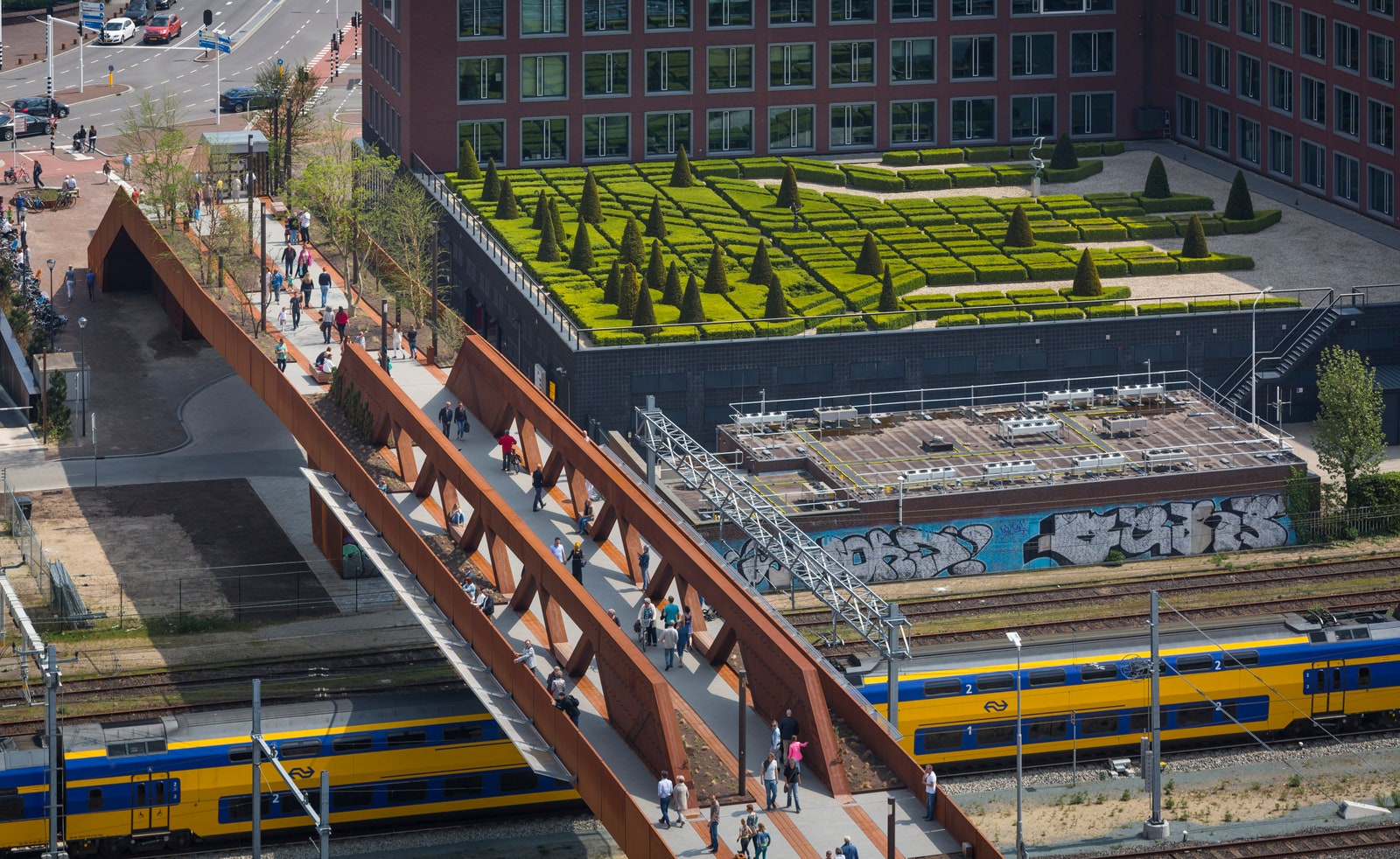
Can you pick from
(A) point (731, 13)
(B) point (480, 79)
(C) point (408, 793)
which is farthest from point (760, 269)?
(C) point (408, 793)

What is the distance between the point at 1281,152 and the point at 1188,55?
9868 mm

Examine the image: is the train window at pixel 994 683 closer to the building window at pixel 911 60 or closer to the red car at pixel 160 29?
the building window at pixel 911 60

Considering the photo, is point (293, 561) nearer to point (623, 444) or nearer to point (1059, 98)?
point (623, 444)

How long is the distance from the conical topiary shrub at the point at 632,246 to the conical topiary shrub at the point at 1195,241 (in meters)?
24.8

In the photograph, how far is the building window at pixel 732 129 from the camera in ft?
433

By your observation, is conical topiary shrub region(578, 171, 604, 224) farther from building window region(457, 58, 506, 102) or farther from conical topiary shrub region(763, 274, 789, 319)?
conical topiary shrub region(763, 274, 789, 319)

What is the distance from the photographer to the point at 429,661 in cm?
8262

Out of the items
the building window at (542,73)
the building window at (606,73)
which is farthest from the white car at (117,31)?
the building window at (606,73)

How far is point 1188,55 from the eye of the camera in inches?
5305

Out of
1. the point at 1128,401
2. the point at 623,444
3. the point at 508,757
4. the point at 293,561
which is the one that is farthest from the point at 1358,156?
the point at 508,757

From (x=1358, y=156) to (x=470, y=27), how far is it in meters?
43.9

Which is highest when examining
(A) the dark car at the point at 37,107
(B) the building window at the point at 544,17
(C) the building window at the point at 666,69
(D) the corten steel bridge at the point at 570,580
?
(B) the building window at the point at 544,17

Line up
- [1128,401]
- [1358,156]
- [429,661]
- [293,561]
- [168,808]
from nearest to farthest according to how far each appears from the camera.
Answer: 1. [168,808]
2. [429,661]
3. [293,561]
4. [1128,401]
5. [1358,156]

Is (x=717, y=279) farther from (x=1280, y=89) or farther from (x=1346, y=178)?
(x=1280, y=89)
